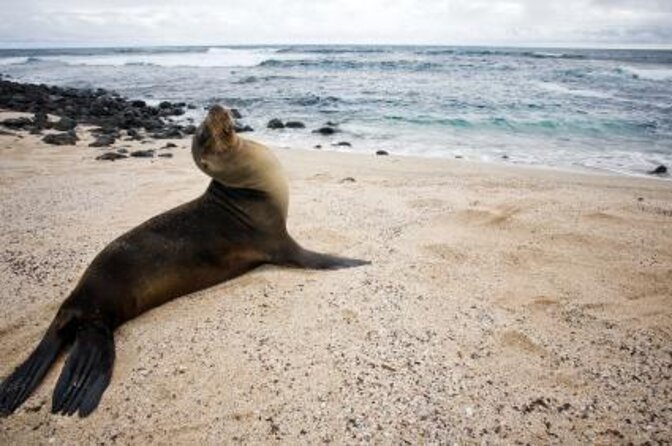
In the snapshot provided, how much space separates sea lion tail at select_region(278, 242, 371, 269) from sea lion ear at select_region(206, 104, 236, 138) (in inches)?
40.5

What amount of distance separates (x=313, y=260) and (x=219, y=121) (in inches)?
49.7

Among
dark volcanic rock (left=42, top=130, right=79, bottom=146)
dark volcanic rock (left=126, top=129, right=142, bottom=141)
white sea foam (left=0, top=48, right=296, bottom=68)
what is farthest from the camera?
white sea foam (left=0, top=48, right=296, bottom=68)

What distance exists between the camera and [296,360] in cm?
267

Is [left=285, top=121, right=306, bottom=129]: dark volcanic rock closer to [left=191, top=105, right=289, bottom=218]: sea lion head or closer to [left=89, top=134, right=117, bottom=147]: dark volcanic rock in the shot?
[left=89, top=134, right=117, bottom=147]: dark volcanic rock

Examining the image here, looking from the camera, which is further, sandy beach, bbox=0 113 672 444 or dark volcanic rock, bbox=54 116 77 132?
dark volcanic rock, bbox=54 116 77 132

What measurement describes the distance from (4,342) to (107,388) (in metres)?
0.90

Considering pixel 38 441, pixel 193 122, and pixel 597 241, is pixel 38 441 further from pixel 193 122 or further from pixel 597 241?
pixel 193 122

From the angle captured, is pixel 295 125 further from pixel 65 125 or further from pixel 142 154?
pixel 65 125

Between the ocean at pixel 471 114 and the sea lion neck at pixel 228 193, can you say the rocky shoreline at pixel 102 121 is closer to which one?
the ocean at pixel 471 114

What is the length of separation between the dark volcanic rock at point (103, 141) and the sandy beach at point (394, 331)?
4.15m

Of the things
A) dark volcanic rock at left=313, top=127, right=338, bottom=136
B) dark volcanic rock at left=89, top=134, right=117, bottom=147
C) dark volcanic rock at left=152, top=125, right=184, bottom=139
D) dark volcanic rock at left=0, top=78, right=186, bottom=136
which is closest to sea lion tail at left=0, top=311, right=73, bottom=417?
dark volcanic rock at left=89, top=134, right=117, bottom=147

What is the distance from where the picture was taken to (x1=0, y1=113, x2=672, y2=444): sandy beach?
2.23 m

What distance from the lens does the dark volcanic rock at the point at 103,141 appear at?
9211mm

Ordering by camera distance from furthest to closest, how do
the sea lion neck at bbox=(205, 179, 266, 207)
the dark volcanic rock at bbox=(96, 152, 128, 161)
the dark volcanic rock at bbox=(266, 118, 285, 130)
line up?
the dark volcanic rock at bbox=(266, 118, 285, 130) < the dark volcanic rock at bbox=(96, 152, 128, 161) < the sea lion neck at bbox=(205, 179, 266, 207)
